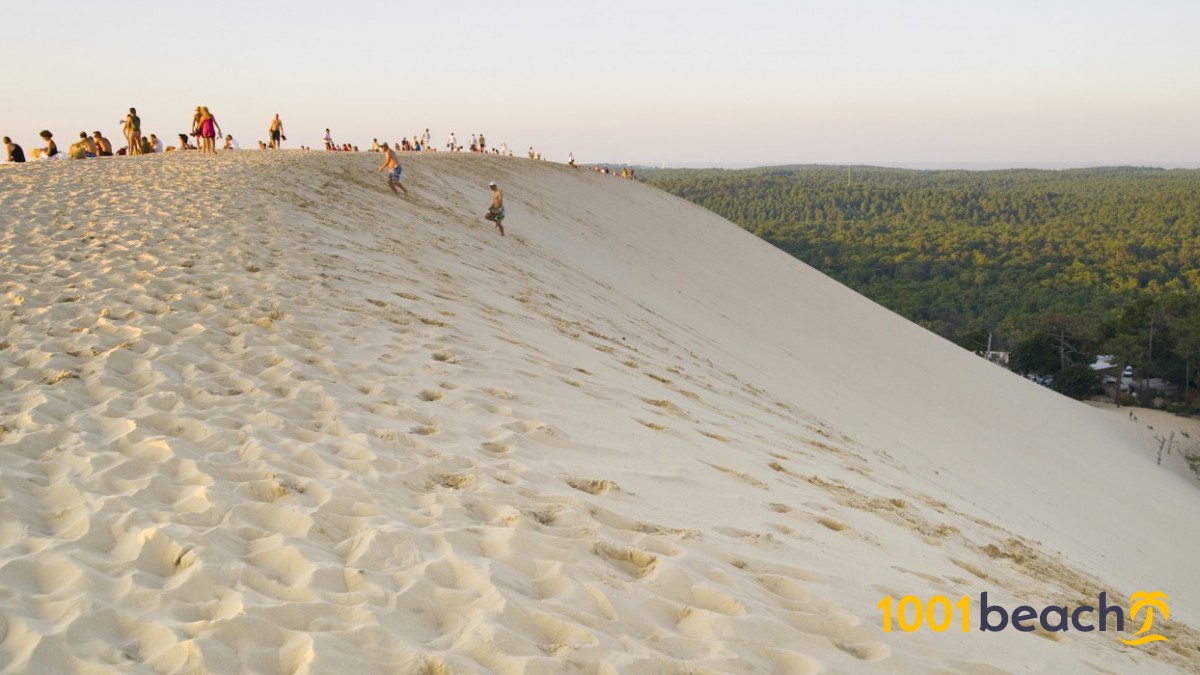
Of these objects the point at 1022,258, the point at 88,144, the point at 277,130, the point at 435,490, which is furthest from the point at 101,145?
the point at 1022,258

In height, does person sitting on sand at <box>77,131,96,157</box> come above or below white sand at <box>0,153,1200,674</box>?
above

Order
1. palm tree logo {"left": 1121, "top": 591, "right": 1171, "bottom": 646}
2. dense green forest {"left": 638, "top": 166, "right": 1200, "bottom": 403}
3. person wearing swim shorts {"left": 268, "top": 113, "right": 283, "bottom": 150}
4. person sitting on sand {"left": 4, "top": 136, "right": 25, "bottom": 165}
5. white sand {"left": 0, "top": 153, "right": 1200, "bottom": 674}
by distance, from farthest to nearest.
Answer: dense green forest {"left": 638, "top": 166, "right": 1200, "bottom": 403} < person wearing swim shorts {"left": 268, "top": 113, "right": 283, "bottom": 150} < person sitting on sand {"left": 4, "top": 136, "right": 25, "bottom": 165} < palm tree logo {"left": 1121, "top": 591, "right": 1171, "bottom": 646} < white sand {"left": 0, "top": 153, "right": 1200, "bottom": 674}

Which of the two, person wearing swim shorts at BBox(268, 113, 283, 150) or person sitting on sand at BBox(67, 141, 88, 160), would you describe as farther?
person wearing swim shorts at BBox(268, 113, 283, 150)

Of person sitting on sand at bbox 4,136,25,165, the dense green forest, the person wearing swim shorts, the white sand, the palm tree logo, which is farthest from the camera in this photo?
the dense green forest

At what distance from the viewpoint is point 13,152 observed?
54.2 feet

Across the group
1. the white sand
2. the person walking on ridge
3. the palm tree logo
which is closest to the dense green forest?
the white sand

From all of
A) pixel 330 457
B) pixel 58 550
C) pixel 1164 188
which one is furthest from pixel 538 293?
pixel 1164 188

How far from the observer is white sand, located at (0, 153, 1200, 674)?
109 inches

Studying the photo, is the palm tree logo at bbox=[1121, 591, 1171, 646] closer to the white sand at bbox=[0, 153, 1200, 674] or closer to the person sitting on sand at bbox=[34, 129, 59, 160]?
the white sand at bbox=[0, 153, 1200, 674]

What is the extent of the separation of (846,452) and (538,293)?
446 cm

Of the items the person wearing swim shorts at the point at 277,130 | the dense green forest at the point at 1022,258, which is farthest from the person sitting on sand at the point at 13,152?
the dense green forest at the point at 1022,258

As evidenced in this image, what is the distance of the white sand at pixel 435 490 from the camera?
276cm

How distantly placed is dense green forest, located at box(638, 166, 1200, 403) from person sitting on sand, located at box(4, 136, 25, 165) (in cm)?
3438

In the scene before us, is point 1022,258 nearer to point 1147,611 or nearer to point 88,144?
point 88,144
